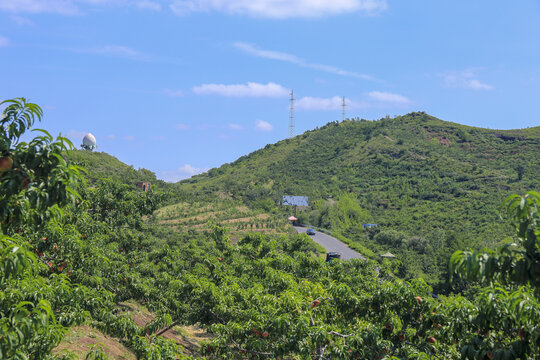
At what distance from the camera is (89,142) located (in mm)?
71625

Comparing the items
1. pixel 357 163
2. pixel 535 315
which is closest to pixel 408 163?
pixel 357 163

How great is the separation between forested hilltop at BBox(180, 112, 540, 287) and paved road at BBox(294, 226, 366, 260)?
2553mm

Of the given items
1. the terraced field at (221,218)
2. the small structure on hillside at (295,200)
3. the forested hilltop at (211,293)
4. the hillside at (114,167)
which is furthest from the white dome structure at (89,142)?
the forested hilltop at (211,293)

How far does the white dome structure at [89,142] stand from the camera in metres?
71.2

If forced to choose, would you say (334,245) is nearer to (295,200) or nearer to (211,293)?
(295,200)

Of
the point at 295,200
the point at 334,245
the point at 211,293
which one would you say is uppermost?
the point at 295,200

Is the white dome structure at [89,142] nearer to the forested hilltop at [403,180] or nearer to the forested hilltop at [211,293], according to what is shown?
the forested hilltop at [403,180]

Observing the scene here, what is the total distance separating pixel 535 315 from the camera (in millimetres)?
5281

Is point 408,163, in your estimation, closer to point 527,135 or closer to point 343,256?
point 527,135

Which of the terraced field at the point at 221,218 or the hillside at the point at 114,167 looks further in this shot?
the hillside at the point at 114,167

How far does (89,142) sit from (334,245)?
4100 cm

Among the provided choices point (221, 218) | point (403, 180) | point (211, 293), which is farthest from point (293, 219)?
point (211, 293)

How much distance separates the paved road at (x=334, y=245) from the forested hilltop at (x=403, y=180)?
8.38 ft

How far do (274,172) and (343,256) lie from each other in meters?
55.8
